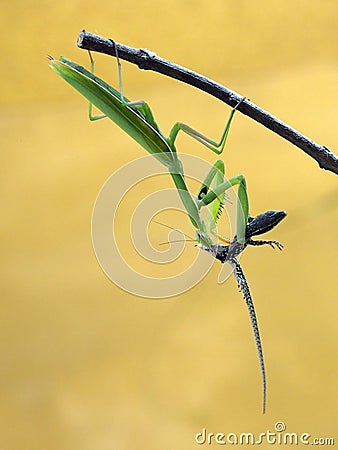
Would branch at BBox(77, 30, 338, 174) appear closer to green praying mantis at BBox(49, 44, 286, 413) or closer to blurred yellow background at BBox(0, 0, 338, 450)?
green praying mantis at BBox(49, 44, 286, 413)

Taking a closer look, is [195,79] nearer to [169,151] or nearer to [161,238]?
[169,151]

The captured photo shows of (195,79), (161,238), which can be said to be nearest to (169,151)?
(195,79)

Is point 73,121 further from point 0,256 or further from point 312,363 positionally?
point 312,363

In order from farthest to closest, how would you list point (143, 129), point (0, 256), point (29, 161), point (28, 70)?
point (28, 70) → point (29, 161) → point (0, 256) → point (143, 129)

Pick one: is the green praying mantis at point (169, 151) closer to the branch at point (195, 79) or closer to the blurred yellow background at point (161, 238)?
the branch at point (195, 79)

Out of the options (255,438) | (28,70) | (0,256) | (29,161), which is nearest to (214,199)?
(255,438)

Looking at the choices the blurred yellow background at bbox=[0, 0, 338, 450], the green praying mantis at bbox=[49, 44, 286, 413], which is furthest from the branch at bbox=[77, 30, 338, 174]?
the blurred yellow background at bbox=[0, 0, 338, 450]

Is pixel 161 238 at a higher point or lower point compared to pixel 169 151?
higher

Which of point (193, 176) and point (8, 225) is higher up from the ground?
point (8, 225)
